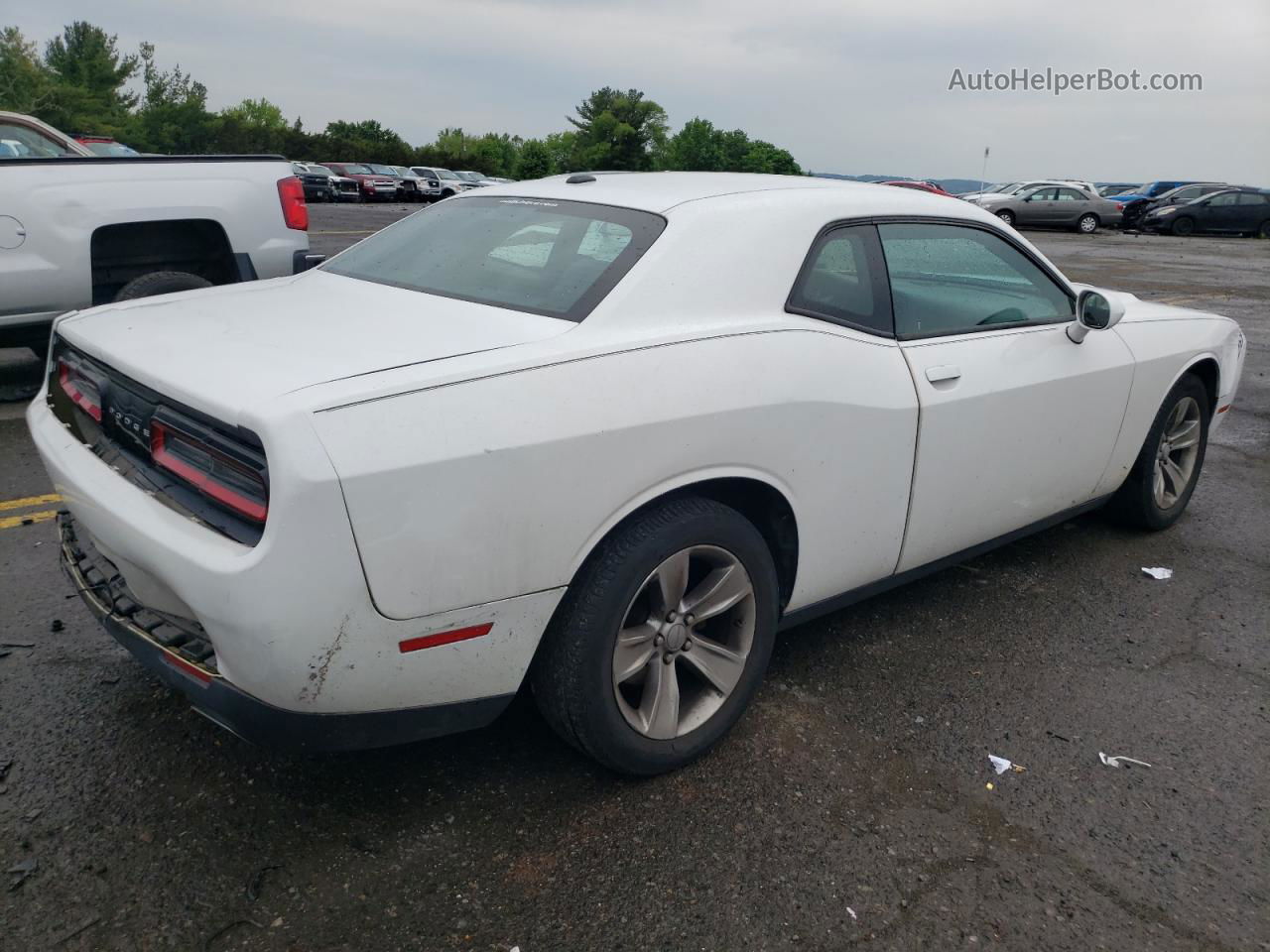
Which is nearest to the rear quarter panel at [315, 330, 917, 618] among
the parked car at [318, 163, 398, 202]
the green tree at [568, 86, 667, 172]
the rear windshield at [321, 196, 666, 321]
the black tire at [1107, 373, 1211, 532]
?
the rear windshield at [321, 196, 666, 321]

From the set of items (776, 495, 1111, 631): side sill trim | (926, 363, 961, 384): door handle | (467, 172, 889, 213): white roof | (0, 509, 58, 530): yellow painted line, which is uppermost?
(467, 172, 889, 213): white roof

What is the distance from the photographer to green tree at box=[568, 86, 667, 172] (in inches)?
3863

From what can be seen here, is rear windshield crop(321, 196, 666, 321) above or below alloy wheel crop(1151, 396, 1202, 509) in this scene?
above

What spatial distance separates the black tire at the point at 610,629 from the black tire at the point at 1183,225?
32.2 m

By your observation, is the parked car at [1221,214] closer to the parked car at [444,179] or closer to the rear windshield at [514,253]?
the parked car at [444,179]

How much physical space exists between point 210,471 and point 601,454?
2.79 feet

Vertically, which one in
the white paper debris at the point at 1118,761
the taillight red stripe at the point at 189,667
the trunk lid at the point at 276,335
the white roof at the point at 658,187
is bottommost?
the white paper debris at the point at 1118,761

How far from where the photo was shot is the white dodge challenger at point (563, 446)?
2023 millimetres

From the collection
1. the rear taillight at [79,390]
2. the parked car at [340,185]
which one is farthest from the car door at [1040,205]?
the rear taillight at [79,390]

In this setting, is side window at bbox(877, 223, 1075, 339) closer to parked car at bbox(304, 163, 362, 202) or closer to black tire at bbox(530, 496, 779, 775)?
black tire at bbox(530, 496, 779, 775)

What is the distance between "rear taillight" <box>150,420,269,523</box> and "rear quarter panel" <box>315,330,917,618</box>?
223 mm

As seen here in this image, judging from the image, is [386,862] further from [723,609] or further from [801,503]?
[801,503]

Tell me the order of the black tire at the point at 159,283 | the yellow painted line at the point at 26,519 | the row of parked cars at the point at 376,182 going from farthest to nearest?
the row of parked cars at the point at 376,182 < the black tire at the point at 159,283 < the yellow painted line at the point at 26,519

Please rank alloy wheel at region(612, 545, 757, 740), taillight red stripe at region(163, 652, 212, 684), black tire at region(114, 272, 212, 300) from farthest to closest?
black tire at region(114, 272, 212, 300) → alloy wheel at region(612, 545, 757, 740) → taillight red stripe at region(163, 652, 212, 684)
